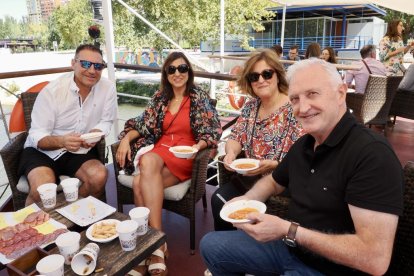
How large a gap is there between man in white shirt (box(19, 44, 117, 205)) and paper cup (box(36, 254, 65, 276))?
3.39ft

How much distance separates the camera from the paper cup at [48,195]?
182cm

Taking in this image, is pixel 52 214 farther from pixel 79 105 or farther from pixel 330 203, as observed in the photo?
pixel 330 203

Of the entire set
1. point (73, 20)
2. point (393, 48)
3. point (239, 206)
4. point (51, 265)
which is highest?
point (73, 20)

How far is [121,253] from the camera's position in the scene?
1.46m

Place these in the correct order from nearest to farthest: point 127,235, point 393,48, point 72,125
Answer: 1. point 127,235
2. point 72,125
3. point 393,48

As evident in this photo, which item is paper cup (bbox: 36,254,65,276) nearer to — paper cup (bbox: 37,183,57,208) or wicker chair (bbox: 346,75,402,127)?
paper cup (bbox: 37,183,57,208)

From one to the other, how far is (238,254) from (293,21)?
25204 millimetres

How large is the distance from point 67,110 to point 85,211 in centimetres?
116

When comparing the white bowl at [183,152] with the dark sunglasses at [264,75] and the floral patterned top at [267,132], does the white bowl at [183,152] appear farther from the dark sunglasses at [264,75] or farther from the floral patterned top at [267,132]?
the dark sunglasses at [264,75]

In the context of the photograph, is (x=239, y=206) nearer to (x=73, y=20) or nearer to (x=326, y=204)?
(x=326, y=204)

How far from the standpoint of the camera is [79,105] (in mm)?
2697

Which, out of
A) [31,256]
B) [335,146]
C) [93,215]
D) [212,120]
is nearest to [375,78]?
[212,120]

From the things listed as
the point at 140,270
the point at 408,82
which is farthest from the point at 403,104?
the point at 140,270

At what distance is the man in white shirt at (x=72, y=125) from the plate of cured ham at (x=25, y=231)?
52 centimetres
